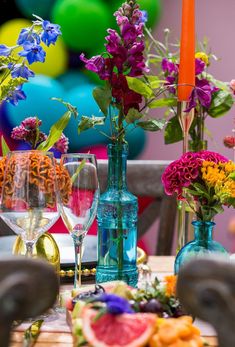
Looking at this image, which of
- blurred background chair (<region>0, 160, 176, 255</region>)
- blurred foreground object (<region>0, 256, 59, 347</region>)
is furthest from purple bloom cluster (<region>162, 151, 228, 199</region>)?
blurred background chair (<region>0, 160, 176, 255</region>)

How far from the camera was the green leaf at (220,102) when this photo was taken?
1.34 metres

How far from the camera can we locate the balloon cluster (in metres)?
2.94

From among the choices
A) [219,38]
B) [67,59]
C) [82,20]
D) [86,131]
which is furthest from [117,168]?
[219,38]

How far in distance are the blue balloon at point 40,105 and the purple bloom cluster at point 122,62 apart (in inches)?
73.5

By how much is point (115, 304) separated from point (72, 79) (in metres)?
2.70

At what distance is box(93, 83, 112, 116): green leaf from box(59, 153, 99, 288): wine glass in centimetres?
8

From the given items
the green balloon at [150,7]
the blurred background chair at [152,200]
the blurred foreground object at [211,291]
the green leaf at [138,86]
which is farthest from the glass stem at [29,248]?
the green balloon at [150,7]

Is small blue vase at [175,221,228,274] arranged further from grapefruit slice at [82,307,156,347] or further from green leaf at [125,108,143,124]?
grapefruit slice at [82,307,156,347]

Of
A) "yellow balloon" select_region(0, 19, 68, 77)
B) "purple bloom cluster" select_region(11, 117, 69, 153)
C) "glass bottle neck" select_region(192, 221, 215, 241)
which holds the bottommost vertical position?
"glass bottle neck" select_region(192, 221, 215, 241)

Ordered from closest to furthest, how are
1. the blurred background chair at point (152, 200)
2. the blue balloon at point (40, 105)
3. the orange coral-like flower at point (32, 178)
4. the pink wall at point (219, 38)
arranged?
the orange coral-like flower at point (32, 178) → the blurred background chair at point (152, 200) → the blue balloon at point (40, 105) → the pink wall at point (219, 38)

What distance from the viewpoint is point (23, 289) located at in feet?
1.52

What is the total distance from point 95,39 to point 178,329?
263 centimetres

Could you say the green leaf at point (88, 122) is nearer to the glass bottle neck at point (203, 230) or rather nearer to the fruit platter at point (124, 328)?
the glass bottle neck at point (203, 230)

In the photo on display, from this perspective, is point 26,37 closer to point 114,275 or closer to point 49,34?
point 49,34
